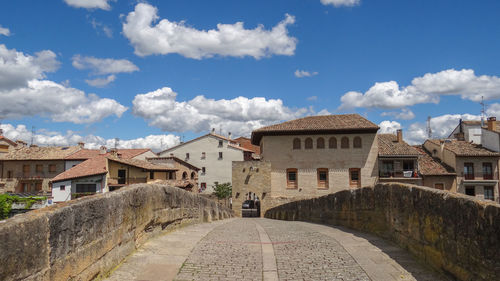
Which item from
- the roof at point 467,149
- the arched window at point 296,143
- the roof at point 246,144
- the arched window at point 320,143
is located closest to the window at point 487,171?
the roof at point 467,149

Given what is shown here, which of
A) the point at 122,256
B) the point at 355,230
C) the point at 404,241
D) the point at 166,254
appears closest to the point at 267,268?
the point at 166,254

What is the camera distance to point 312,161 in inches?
1356

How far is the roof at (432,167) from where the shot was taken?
35375mm

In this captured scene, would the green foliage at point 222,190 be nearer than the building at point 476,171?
No

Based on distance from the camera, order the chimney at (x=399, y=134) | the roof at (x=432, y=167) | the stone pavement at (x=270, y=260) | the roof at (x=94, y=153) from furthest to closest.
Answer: the roof at (x=94, y=153)
the chimney at (x=399, y=134)
the roof at (x=432, y=167)
the stone pavement at (x=270, y=260)

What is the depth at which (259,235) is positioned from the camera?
9.51 m

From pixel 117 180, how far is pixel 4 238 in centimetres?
3533

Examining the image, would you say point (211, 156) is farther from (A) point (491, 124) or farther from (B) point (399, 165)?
(A) point (491, 124)

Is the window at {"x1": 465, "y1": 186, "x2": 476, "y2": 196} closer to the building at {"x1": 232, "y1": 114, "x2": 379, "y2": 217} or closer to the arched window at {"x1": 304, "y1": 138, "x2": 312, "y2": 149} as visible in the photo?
the building at {"x1": 232, "y1": 114, "x2": 379, "y2": 217}

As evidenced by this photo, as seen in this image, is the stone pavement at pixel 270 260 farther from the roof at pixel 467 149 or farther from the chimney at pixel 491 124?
the chimney at pixel 491 124

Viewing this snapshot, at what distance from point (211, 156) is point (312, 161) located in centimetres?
2309

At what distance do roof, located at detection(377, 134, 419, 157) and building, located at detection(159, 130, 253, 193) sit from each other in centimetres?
2161

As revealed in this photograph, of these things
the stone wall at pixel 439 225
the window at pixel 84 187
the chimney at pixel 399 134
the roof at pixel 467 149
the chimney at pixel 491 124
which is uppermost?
the chimney at pixel 491 124

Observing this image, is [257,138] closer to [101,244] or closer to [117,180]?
[117,180]
